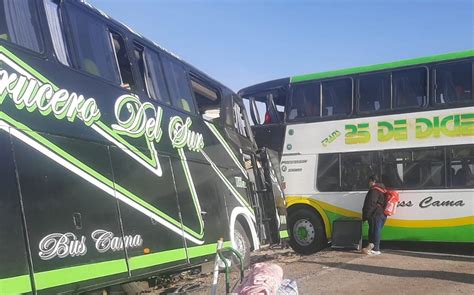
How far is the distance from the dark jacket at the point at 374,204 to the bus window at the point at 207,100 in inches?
163

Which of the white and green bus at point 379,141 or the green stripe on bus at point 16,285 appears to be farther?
the white and green bus at point 379,141

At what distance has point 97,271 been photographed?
485 centimetres

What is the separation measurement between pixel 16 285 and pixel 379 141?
30.3ft

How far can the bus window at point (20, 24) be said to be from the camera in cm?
433

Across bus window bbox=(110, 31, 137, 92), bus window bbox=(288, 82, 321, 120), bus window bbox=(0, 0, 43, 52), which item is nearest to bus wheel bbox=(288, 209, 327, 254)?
bus window bbox=(288, 82, 321, 120)

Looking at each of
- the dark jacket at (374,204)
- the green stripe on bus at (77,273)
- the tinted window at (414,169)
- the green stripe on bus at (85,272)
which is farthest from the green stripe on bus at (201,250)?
the tinted window at (414,169)

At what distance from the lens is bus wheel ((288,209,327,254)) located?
40.5 feet

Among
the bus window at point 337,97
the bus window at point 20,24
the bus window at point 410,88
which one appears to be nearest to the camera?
the bus window at point 20,24

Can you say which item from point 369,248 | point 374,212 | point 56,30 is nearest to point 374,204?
point 374,212

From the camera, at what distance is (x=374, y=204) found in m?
10.9

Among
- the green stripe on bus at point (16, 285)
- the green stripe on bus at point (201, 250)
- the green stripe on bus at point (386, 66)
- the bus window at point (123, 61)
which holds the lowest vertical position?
the green stripe on bus at point (201, 250)

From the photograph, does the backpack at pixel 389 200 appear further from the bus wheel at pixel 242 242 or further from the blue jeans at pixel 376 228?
the bus wheel at pixel 242 242

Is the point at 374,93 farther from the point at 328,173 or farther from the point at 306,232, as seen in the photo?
the point at 306,232

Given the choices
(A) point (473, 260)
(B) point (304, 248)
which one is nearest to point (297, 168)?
(B) point (304, 248)
